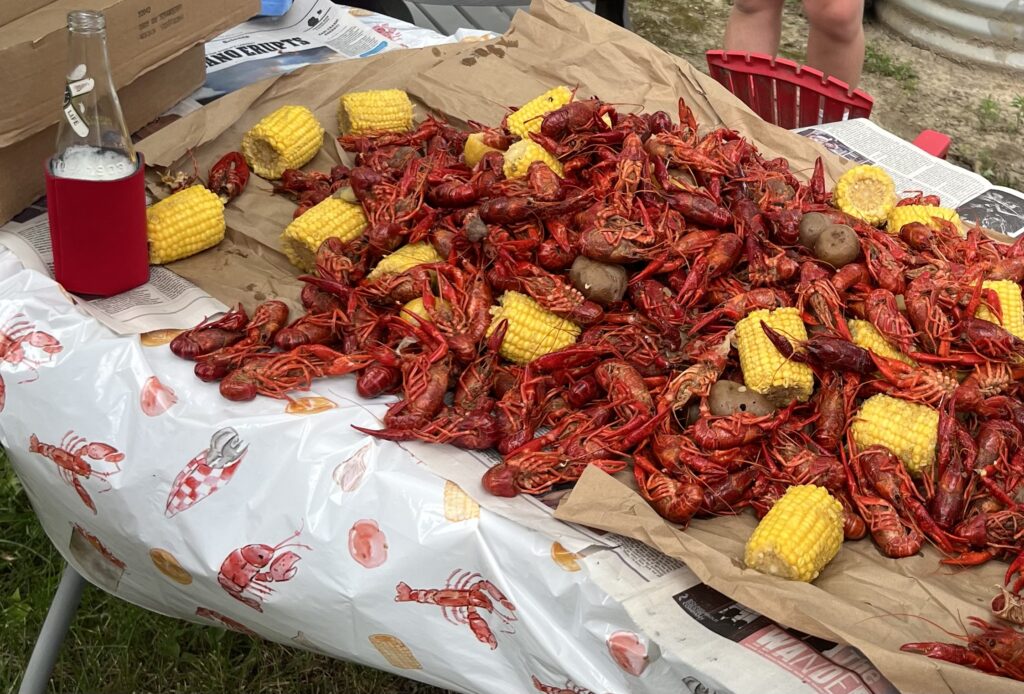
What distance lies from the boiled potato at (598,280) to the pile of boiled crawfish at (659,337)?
0.07 ft

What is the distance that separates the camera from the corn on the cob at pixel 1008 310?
98.2 inches

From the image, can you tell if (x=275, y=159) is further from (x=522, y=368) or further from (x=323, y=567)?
(x=323, y=567)

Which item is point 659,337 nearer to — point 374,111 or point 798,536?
point 798,536

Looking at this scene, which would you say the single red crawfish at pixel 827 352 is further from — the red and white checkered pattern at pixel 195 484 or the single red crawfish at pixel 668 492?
the red and white checkered pattern at pixel 195 484

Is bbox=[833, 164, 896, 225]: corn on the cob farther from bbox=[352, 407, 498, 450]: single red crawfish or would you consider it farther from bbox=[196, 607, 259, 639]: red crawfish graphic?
bbox=[196, 607, 259, 639]: red crawfish graphic

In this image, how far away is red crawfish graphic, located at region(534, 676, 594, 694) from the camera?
1.82 meters

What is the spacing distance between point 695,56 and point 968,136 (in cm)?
204

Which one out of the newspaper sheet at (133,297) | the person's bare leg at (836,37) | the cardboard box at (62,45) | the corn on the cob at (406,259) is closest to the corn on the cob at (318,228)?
the corn on the cob at (406,259)

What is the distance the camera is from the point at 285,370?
237 cm

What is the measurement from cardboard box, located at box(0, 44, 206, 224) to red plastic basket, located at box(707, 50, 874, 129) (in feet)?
6.69

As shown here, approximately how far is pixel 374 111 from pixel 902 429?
2010 millimetres

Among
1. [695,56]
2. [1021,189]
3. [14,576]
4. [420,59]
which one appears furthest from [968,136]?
[14,576]

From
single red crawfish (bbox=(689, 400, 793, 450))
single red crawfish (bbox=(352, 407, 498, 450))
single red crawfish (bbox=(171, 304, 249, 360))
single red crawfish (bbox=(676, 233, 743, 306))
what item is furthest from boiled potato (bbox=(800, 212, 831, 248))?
single red crawfish (bbox=(171, 304, 249, 360))

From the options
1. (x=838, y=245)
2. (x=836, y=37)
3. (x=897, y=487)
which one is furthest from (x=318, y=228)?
(x=836, y=37)
